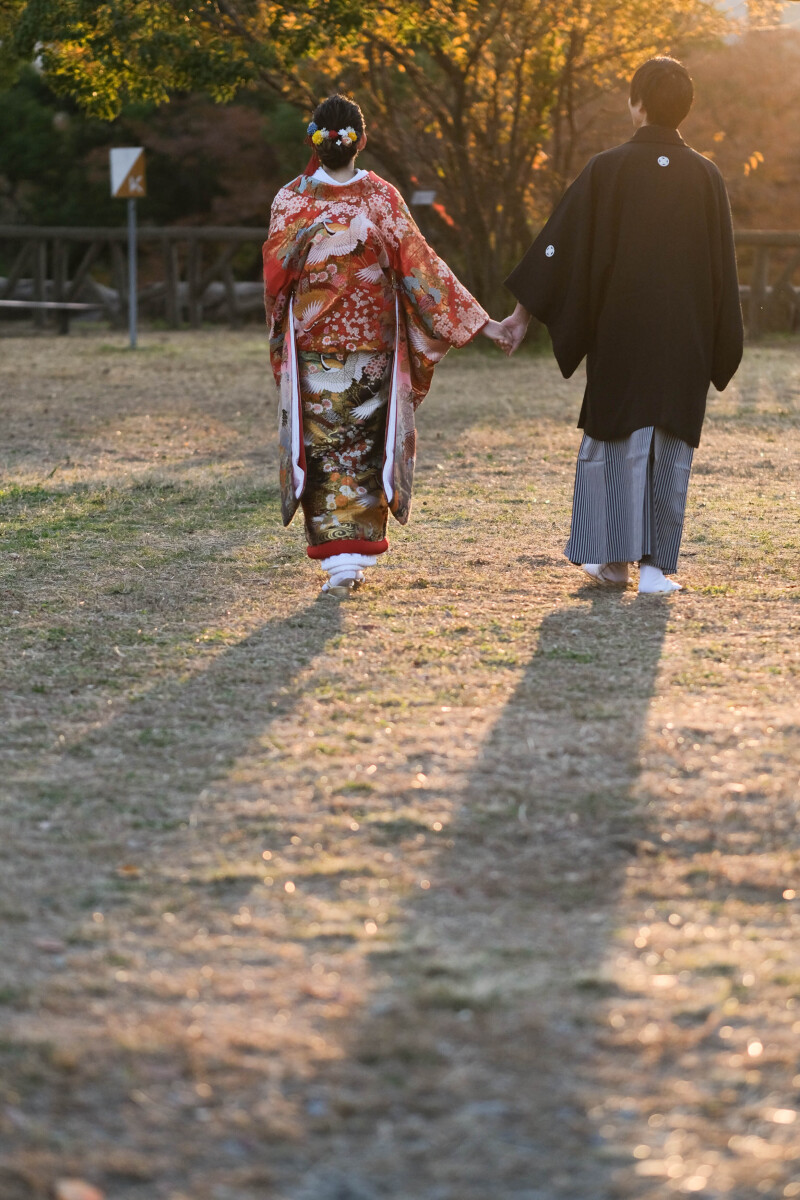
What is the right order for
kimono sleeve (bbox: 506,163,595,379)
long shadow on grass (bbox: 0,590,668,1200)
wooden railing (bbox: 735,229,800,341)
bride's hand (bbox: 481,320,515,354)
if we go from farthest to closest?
wooden railing (bbox: 735,229,800,341), bride's hand (bbox: 481,320,515,354), kimono sleeve (bbox: 506,163,595,379), long shadow on grass (bbox: 0,590,668,1200)

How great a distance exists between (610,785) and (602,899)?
575 millimetres

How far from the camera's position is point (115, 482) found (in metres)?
7.50

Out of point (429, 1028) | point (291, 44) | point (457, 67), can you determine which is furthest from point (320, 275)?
point (457, 67)

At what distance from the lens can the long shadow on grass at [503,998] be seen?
6.12ft

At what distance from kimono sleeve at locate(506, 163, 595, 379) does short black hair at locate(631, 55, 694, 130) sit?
0.28 metres

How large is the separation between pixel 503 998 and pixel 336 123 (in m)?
3.41

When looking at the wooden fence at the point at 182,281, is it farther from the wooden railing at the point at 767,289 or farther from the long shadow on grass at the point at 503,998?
the long shadow on grass at the point at 503,998

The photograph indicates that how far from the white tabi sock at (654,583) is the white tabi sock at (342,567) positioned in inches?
37.6

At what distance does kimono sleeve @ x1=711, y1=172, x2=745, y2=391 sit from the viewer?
4.89m

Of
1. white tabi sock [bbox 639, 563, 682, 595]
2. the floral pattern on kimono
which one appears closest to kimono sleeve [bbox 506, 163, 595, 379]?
the floral pattern on kimono

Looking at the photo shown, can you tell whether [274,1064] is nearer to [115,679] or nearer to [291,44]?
[115,679]

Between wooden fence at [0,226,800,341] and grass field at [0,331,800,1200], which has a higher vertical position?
wooden fence at [0,226,800,341]

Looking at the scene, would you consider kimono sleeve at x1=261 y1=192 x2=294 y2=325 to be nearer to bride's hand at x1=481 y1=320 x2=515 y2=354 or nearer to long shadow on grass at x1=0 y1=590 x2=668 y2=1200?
bride's hand at x1=481 y1=320 x2=515 y2=354

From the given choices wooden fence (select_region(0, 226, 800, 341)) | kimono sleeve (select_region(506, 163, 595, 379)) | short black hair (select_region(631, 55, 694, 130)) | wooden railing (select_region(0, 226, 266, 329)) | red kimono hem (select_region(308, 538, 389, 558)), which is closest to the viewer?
short black hair (select_region(631, 55, 694, 130))
